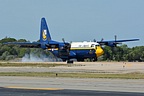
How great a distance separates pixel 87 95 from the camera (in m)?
19.3

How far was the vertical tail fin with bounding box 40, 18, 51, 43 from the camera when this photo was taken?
94.2m

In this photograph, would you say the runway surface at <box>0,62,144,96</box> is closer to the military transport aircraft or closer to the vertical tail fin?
the military transport aircraft

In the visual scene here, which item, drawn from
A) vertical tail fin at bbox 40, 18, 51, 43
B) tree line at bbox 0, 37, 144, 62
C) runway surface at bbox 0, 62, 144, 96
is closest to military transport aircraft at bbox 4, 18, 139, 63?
vertical tail fin at bbox 40, 18, 51, 43

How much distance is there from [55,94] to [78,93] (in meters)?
1.08

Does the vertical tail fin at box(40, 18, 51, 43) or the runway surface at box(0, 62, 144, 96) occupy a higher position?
the vertical tail fin at box(40, 18, 51, 43)

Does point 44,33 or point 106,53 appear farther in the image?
point 106,53

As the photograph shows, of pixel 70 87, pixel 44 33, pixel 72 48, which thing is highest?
pixel 44 33

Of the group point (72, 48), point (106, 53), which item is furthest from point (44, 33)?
point (106, 53)

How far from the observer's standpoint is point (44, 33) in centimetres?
9506

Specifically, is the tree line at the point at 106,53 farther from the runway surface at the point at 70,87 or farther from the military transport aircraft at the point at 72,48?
the runway surface at the point at 70,87

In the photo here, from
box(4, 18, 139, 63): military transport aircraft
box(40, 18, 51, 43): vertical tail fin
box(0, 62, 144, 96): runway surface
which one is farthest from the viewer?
box(40, 18, 51, 43): vertical tail fin

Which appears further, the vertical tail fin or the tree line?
the tree line

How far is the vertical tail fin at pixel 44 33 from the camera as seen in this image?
309 ft

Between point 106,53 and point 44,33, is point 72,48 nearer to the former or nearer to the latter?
point 44,33
